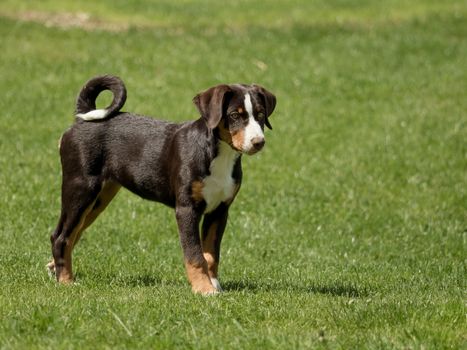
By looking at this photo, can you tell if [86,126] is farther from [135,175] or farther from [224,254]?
[224,254]

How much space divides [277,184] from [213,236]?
17.6 ft

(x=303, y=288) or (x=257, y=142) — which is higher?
(x=257, y=142)

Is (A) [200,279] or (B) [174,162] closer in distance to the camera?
(A) [200,279]

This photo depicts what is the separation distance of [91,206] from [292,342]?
10.8ft

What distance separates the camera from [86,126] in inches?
367

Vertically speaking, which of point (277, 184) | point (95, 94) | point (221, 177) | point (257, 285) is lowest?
point (277, 184)

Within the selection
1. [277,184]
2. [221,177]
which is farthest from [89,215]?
[277,184]

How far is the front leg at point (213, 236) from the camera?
880 centimetres

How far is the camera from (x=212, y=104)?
8211 mm

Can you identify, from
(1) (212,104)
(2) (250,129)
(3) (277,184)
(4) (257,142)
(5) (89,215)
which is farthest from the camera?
(3) (277,184)

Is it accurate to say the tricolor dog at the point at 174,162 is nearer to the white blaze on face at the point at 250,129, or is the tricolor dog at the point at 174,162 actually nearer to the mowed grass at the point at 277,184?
the white blaze on face at the point at 250,129

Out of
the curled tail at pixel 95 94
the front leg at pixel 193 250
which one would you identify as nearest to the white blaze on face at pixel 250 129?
the front leg at pixel 193 250

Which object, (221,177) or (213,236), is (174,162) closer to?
(221,177)

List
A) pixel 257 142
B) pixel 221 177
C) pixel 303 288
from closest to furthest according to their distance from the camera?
pixel 257 142 < pixel 221 177 < pixel 303 288
